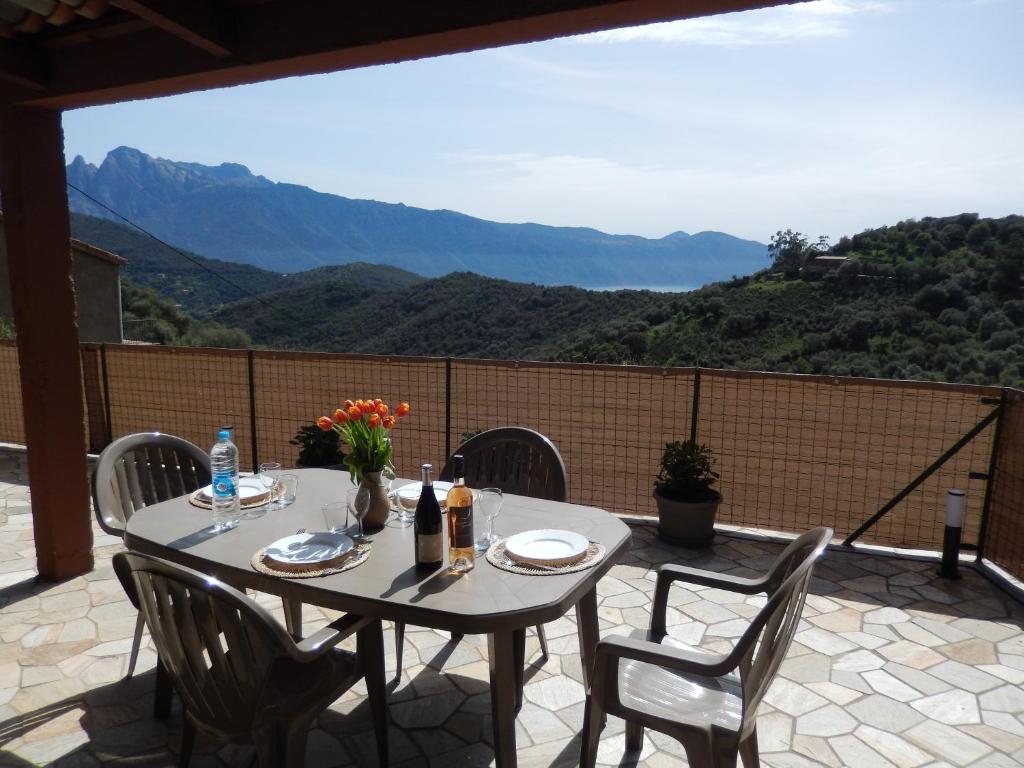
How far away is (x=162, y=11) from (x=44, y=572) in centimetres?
307

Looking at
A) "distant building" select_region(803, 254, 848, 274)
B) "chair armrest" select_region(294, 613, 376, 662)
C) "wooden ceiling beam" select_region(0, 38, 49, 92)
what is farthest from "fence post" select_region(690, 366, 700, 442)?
"distant building" select_region(803, 254, 848, 274)

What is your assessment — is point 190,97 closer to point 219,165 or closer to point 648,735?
point 648,735

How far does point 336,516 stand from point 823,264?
15.4m

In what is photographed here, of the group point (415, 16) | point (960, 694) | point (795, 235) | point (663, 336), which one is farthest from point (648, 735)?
point (795, 235)

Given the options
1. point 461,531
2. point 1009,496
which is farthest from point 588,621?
point 1009,496

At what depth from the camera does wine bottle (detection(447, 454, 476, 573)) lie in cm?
202

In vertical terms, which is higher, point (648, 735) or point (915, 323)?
point (915, 323)

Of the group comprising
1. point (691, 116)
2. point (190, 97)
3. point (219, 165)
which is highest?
point (219, 165)

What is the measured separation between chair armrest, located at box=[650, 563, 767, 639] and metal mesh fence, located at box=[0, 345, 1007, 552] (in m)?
2.69

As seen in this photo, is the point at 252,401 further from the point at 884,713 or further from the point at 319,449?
the point at 884,713

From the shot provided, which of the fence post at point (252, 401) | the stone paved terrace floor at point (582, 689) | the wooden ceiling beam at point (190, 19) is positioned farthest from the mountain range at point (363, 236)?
the wooden ceiling beam at point (190, 19)

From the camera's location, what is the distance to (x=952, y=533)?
3.88 meters

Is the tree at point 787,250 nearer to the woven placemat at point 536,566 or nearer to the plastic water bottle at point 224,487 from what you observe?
the woven placemat at point 536,566

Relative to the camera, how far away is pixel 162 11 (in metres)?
2.35
